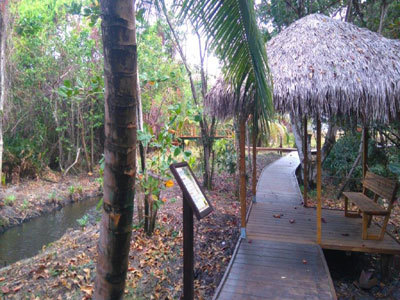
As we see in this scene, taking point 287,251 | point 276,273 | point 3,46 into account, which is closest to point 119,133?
point 276,273

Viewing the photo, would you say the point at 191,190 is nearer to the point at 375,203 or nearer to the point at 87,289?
the point at 87,289

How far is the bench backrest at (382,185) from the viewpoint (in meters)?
4.24

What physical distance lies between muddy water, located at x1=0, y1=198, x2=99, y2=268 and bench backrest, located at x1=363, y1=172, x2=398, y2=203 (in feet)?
20.7

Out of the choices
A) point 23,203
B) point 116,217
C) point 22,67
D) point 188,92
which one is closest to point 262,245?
point 116,217

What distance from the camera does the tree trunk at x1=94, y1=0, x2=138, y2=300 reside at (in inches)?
53.3

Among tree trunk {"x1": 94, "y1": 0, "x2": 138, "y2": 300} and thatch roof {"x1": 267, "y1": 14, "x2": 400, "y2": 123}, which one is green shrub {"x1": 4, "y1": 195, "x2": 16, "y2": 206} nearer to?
thatch roof {"x1": 267, "y1": 14, "x2": 400, "y2": 123}

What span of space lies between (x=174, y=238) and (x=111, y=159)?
409cm

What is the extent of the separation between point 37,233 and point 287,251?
5961mm

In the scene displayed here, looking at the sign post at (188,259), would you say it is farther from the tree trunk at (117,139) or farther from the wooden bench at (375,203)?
the wooden bench at (375,203)

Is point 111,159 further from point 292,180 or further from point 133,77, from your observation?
point 292,180

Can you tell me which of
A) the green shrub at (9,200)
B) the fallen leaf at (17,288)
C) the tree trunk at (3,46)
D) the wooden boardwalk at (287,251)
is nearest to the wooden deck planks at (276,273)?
the wooden boardwalk at (287,251)

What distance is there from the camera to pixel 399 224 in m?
6.38

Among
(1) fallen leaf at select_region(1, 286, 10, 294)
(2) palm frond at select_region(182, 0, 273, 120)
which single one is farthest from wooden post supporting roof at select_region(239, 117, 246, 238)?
(1) fallen leaf at select_region(1, 286, 10, 294)

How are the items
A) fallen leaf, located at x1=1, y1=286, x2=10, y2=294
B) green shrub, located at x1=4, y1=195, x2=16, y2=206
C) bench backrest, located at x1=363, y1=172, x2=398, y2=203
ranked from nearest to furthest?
fallen leaf, located at x1=1, y1=286, x2=10, y2=294, bench backrest, located at x1=363, y1=172, x2=398, y2=203, green shrub, located at x1=4, y1=195, x2=16, y2=206
